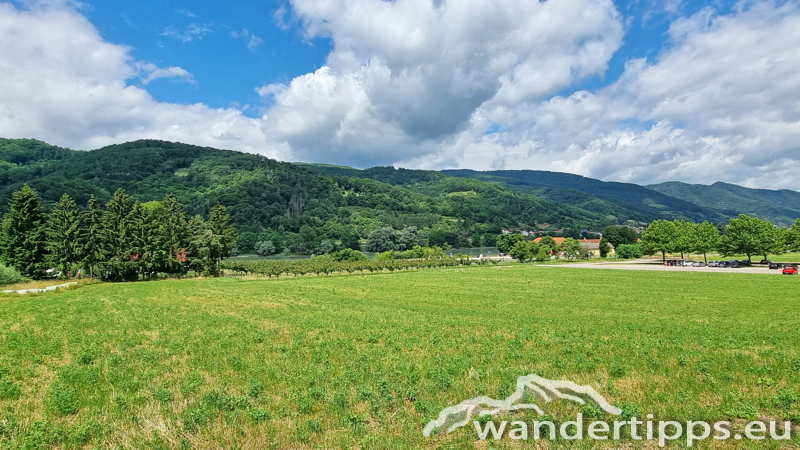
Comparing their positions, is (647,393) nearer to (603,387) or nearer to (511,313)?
(603,387)

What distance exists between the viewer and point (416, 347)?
15648 millimetres

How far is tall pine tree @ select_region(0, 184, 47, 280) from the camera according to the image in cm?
5659

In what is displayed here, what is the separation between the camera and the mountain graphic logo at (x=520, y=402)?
8078 millimetres

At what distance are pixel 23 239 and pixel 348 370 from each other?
7140cm

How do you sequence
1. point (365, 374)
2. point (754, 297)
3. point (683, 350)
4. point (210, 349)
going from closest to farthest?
point (365, 374) → point (683, 350) → point (210, 349) → point (754, 297)

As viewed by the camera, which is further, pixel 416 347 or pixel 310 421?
pixel 416 347

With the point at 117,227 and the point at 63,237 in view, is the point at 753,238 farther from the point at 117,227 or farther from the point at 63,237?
the point at 63,237

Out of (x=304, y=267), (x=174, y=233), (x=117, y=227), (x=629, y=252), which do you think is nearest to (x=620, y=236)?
(x=629, y=252)

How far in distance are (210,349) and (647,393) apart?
15054 millimetres


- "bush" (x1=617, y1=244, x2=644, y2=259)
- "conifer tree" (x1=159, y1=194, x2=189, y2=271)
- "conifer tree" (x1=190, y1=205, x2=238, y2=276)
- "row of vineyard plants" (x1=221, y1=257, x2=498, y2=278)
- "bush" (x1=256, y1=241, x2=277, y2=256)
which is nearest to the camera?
"conifer tree" (x1=159, y1=194, x2=189, y2=271)

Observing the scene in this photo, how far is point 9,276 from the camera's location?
50188 mm

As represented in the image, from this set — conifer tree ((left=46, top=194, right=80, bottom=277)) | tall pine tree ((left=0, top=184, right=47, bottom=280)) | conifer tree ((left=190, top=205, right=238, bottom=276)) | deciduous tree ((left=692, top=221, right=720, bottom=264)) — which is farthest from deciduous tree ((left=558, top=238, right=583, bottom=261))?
tall pine tree ((left=0, top=184, right=47, bottom=280))

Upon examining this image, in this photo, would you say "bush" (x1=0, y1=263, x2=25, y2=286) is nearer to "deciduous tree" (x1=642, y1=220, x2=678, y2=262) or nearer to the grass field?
the grass field

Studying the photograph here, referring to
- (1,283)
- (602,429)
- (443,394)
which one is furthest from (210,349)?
(1,283)
